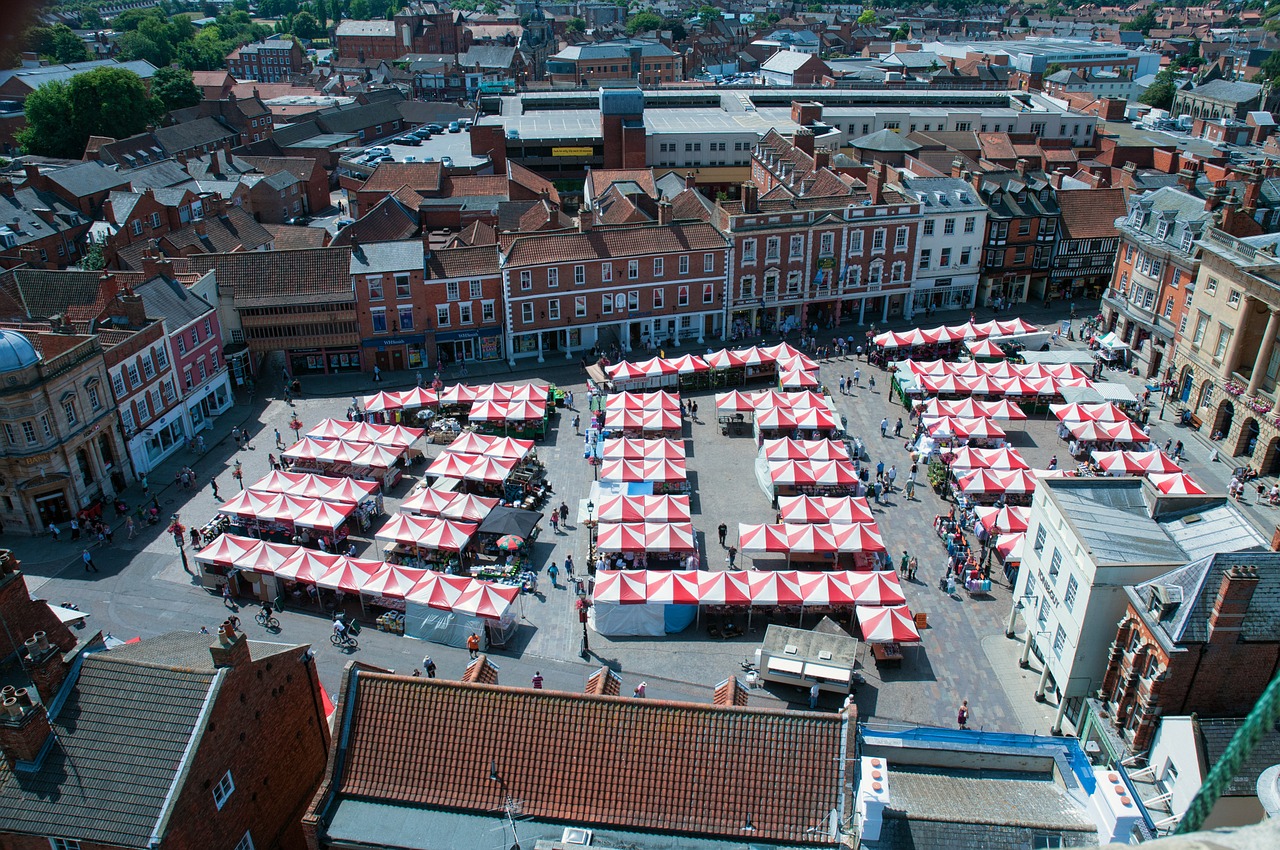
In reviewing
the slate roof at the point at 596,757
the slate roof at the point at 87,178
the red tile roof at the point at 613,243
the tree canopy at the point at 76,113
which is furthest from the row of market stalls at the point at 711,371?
the tree canopy at the point at 76,113

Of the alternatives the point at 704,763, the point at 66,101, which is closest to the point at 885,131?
the point at 704,763

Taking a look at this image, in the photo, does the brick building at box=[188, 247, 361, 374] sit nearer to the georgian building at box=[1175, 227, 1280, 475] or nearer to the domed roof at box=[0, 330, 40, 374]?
the domed roof at box=[0, 330, 40, 374]

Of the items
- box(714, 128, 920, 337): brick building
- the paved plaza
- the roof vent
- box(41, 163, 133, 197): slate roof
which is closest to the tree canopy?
box(41, 163, 133, 197): slate roof

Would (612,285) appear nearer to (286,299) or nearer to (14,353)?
(286,299)

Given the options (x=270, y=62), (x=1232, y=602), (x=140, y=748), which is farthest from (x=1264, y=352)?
(x=270, y=62)

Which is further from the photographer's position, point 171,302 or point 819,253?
point 819,253

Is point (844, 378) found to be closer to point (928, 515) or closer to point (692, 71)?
point (928, 515)
